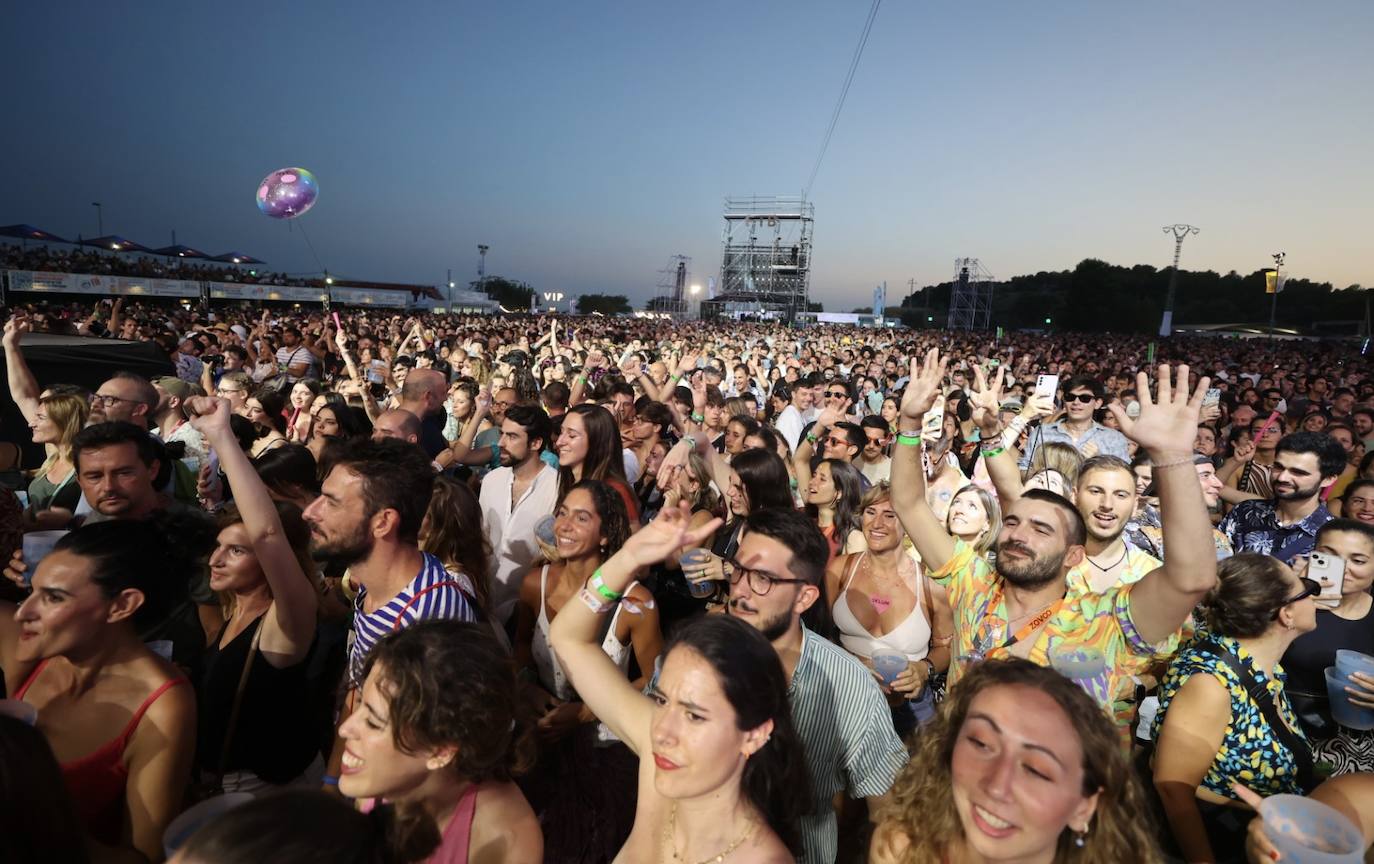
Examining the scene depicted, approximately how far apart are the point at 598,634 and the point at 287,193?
964cm

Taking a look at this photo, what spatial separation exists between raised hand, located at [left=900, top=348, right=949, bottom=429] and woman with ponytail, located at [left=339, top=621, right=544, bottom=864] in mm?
2164

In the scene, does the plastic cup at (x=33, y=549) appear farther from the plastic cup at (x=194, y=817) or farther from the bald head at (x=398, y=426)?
the bald head at (x=398, y=426)

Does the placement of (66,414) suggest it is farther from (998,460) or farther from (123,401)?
(998,460)

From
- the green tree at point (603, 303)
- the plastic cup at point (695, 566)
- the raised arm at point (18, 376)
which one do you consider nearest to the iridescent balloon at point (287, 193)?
the raised arm at point (18, 376)

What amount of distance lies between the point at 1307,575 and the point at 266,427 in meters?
6.94

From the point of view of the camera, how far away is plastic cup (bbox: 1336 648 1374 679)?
244cm

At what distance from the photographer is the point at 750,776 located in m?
1.68

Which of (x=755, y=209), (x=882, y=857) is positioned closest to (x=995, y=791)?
(x=882, y=857)

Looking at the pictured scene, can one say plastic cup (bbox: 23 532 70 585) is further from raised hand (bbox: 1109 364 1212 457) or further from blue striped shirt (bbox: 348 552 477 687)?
raised hand (bbox: 1109 364 1212 457)

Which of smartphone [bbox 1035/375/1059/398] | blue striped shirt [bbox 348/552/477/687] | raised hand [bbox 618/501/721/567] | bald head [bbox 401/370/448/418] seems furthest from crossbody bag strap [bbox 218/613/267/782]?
smartphone [bbox 1035/375/1059/398]

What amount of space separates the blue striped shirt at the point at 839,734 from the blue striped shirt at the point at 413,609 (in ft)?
4.21

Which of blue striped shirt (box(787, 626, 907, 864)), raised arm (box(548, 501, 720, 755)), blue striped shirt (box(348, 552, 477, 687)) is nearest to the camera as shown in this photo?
raised arm (box(548, 501, 720, 755))

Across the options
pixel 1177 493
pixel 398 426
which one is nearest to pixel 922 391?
pixel 1177 493

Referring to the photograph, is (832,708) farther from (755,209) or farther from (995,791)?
(755,209)
